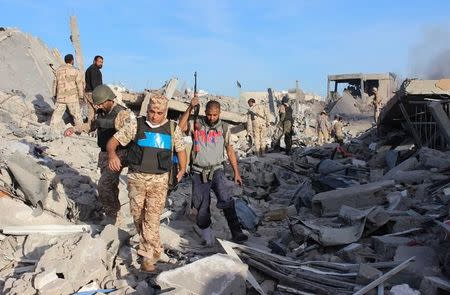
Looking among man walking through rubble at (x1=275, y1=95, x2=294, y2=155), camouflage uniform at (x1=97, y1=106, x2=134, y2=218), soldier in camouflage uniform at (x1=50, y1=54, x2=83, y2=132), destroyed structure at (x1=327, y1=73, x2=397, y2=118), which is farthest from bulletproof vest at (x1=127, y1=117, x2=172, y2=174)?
destroyed structure at (x1=327, y1=73, x2=397, y2=118)

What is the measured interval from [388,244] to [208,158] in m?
1.96

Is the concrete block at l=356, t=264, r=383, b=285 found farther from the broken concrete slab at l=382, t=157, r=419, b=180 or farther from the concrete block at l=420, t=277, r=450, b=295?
the broken concrete slab at l=382, t=157, r=419, b=180

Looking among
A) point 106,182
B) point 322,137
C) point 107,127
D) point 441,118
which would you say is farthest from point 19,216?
point 322,137

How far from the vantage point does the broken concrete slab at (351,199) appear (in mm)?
6645

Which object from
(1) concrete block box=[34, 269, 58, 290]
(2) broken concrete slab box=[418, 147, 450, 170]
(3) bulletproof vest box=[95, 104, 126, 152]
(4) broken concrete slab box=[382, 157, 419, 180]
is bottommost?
(1) concrete block box=[34, 269, 58, 290]

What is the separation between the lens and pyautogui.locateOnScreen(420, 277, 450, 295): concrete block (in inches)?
135

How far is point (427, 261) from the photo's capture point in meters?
4.02

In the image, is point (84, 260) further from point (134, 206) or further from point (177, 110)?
point (177, 110)

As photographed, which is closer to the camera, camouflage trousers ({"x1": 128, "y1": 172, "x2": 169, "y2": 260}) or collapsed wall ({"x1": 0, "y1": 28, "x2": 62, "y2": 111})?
camouflage trousers ({"x1": 128, "y1": 172, "x2": 169, "y2": 260})

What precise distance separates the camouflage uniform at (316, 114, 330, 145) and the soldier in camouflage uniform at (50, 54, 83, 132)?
9352 millimetres

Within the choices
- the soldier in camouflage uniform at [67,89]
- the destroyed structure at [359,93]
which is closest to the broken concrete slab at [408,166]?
the soldier in camouflage uniform at [67,89]

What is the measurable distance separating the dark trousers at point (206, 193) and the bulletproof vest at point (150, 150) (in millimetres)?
920

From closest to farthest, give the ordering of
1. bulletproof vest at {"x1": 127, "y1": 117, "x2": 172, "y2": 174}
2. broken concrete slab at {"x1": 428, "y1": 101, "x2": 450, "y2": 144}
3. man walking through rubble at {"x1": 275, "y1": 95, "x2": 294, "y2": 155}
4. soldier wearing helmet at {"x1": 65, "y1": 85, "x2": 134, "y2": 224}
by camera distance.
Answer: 1. bulletproof vest at {"x1": 127, "y1": 117, "x2": 172, "y2": 174}
2. soldier wearing helmet at {"x1": 65, "y1": 85, "x2": 134, "y2": 224}
3. broken concrete slab at {"x1": 428, "y1": 101, "x2": 450, "y2": 144}
4. man walking through rubble at {"x1": 275, "y1": 95, "x2": 294, "y2": 155}

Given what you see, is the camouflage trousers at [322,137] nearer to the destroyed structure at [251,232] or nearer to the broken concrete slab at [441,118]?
the destroyed structure at [251,232]
